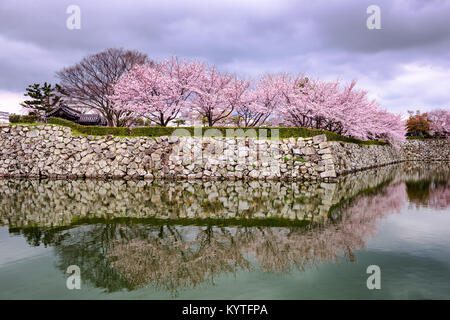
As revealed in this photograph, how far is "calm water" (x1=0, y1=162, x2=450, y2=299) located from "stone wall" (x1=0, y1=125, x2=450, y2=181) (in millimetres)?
7808

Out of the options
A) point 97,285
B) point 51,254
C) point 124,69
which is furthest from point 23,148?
point 97,285

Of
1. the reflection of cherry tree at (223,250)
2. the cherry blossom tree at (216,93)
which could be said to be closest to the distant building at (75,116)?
the cherry blossom tree at (216,93)

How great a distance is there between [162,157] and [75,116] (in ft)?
46.9

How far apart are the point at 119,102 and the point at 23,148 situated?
8.70 meters

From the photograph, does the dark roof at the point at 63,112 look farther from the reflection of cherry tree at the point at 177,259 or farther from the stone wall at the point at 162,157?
the reflection of cherry tree at the point at 177,259

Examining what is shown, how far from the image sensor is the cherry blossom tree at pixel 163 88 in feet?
78.8

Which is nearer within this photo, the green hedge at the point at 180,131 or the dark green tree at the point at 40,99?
the green hedge at the point at 180,131

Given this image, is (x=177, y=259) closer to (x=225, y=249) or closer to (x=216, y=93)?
(x=225, y=249)

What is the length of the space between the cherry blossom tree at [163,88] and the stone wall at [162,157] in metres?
5.21

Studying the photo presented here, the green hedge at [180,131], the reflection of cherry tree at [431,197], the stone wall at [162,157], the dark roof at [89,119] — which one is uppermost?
the dark roof at [89,119]

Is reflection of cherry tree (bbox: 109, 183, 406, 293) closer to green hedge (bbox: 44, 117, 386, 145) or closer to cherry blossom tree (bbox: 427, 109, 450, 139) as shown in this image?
green hedge (bbox: 44, 117, 386, 145)

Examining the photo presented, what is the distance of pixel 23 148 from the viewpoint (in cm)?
2156

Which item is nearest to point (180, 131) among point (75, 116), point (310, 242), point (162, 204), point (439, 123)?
point (162, 204)
